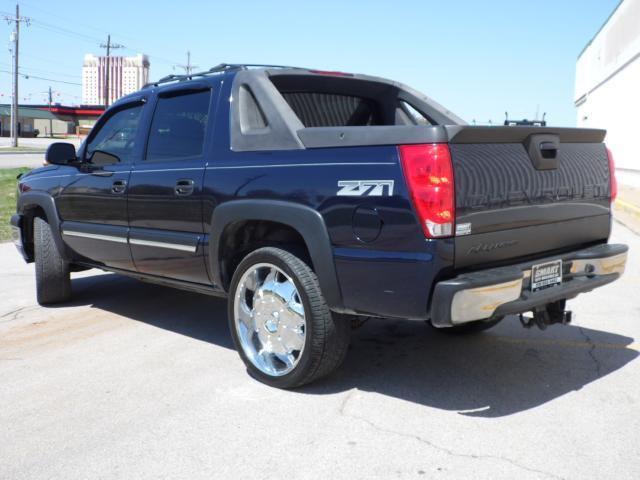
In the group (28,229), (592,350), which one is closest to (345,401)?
(592,350)

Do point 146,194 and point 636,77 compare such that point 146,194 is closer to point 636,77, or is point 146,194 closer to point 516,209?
point 516,209

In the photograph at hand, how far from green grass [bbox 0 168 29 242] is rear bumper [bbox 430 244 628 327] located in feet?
30.2

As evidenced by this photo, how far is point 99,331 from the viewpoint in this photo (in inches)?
222

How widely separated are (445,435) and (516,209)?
1.27m

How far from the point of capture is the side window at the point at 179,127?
4.80m

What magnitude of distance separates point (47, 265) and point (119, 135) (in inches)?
60.4

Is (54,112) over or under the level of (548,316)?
over

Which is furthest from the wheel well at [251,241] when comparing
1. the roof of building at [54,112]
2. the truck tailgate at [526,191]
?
the roof of building at [54,112]

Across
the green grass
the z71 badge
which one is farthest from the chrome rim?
the green grass

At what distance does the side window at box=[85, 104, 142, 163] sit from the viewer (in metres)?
5.46

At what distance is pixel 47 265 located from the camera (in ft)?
20.8

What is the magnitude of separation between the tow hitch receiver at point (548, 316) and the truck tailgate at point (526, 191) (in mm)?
396

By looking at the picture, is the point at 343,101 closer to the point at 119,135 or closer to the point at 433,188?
the point at 119,135

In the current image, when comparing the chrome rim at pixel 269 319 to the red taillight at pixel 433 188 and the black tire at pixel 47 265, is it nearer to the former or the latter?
the red taillight at pixel 433 188
